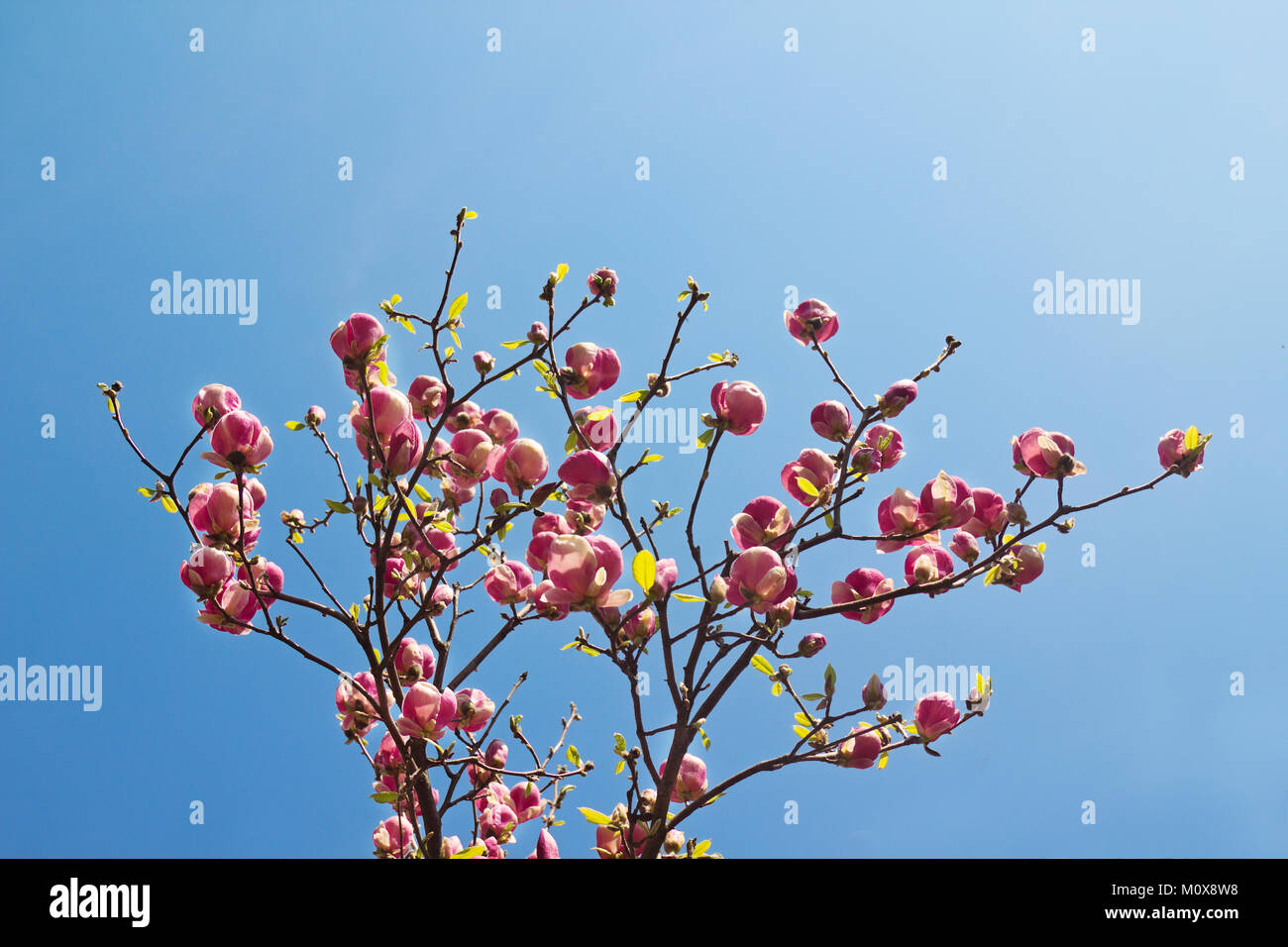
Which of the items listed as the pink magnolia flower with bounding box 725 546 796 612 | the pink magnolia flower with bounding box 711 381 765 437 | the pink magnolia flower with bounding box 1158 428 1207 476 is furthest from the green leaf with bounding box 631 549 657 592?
the pink magnolia flower with bounding box 1158 428 1207 476

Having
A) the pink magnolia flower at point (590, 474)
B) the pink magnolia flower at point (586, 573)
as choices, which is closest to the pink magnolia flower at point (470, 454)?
the pink magnolia flower at point (590, 474)

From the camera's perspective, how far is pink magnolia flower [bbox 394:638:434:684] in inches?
50.8

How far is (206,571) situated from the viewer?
46.4 inches

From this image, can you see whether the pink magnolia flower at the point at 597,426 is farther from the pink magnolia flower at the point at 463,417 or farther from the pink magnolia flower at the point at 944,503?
the pink magnolia flower at the point at 944,503

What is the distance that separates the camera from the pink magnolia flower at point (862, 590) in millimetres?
1302

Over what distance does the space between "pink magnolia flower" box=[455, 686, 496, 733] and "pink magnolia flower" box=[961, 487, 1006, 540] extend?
0.93 m

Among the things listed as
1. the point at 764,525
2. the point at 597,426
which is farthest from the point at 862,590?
the point at 597,426

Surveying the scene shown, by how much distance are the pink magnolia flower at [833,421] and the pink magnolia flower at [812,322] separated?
180 mm

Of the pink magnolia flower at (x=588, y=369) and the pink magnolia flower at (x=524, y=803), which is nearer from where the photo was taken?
the pink magnolia flower at (x=588, y=369)

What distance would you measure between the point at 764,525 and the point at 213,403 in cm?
95

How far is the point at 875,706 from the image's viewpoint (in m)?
1.29
